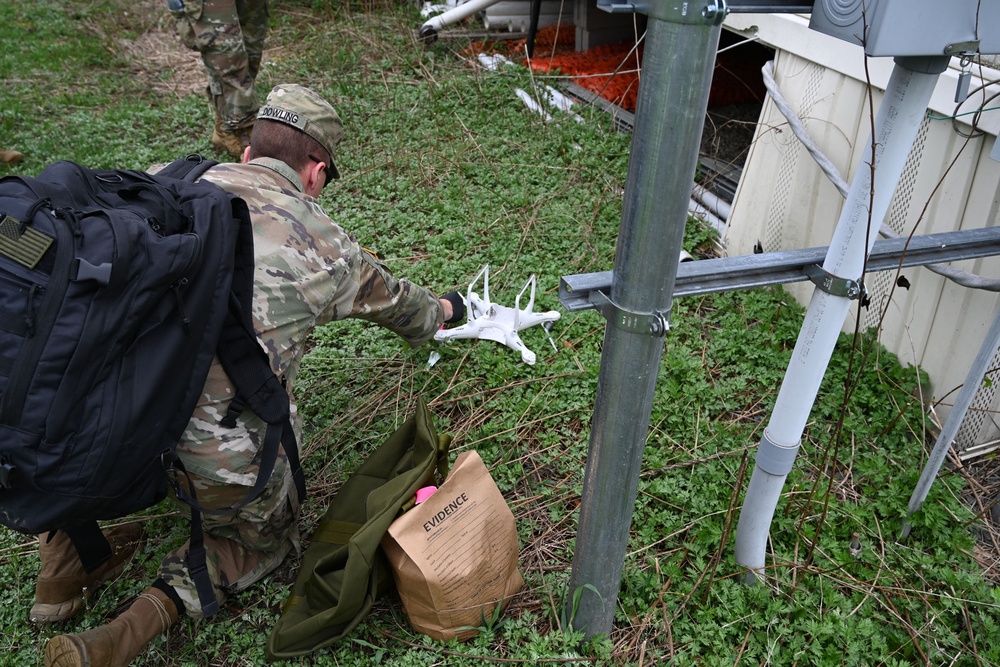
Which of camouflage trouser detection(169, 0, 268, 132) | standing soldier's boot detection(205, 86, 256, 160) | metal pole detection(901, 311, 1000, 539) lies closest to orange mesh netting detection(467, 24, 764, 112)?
camouflage trouser detection(169, 0, 268, 132)

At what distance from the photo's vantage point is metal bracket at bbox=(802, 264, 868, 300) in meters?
1.92

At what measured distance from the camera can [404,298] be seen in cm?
296

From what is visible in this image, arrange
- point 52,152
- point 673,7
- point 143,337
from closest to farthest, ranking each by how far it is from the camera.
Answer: point 673,7 < point 143,337 < point 52,152

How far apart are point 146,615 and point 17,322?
3.67ft

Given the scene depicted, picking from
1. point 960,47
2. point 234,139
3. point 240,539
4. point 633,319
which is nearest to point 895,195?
point 960,47

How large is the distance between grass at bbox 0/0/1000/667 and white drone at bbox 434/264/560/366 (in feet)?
0.24

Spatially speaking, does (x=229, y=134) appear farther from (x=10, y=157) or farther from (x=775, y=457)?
(x=775, y=457)

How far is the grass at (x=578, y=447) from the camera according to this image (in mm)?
2281

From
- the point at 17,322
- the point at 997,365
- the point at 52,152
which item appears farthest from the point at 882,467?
the point at 52,152

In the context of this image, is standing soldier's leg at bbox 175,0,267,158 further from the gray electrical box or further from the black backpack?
the gray electrical box

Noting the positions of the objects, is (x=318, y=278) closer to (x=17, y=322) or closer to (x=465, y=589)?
(x=17, y=322)

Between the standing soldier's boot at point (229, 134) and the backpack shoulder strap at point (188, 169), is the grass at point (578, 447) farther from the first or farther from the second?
the backpack shoulder strap at point (188, 169)

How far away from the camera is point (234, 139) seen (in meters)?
5.58

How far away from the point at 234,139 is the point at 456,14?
2.81 meters
